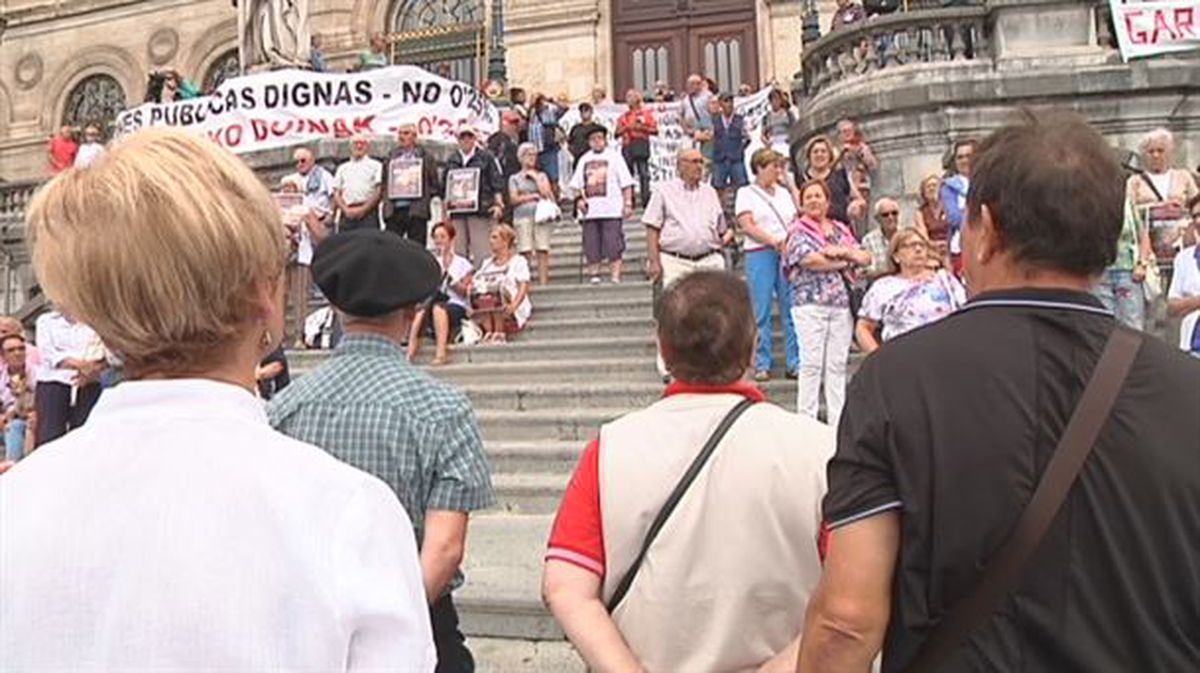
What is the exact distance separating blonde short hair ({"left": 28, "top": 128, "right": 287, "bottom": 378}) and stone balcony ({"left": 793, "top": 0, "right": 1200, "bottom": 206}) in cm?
1151

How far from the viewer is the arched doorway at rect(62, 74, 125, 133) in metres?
33.0

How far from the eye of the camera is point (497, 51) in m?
23.7

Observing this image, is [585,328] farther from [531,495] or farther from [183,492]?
[183,492]

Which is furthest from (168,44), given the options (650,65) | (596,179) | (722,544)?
(722,544)

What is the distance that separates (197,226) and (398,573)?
1.54ft

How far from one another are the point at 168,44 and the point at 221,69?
2.01 meters

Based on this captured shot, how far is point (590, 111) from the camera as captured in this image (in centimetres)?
1539

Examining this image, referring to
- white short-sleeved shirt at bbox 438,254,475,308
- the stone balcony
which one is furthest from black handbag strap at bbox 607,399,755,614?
the stone balcony

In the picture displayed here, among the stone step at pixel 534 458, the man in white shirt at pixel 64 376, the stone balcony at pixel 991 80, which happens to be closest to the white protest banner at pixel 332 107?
the stone balcony at pixel 991 80

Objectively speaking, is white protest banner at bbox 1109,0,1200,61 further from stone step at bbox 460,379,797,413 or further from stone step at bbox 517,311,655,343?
stone step at bbox 460,379,797,413

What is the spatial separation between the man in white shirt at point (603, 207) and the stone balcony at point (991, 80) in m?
2.83

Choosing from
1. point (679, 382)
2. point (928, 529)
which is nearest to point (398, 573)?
point (928, 529)

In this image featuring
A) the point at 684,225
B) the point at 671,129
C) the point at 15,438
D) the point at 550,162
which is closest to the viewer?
the point at 684,225

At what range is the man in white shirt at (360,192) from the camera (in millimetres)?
11672
